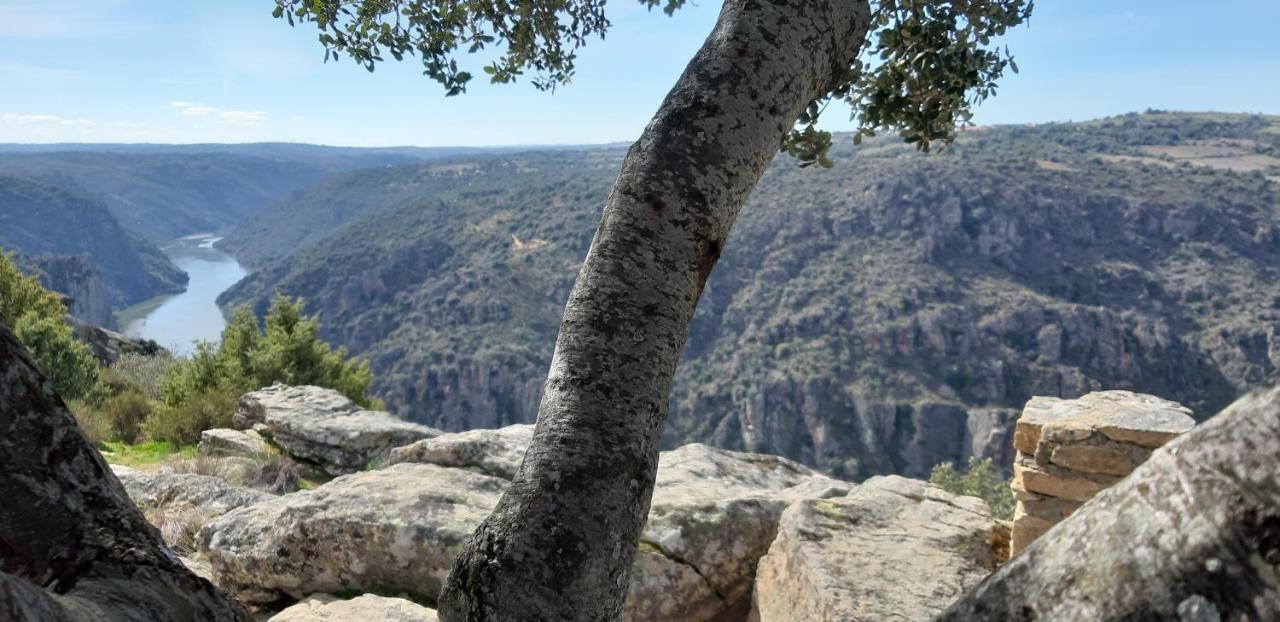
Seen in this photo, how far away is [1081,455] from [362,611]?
164 inches

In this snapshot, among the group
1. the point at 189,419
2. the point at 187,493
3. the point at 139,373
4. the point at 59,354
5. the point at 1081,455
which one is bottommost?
the point at 139,373

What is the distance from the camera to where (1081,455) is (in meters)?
4.87

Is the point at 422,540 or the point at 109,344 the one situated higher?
the point at 422,540

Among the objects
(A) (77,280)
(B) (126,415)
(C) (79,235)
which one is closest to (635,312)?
(B) (126,415)

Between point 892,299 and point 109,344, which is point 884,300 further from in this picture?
point 109,344

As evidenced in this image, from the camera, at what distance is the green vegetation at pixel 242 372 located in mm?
11023

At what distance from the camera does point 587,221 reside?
106562 millimetres

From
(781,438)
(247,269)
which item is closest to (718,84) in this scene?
(781,438)

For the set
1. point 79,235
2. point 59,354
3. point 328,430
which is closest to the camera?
point 328,430

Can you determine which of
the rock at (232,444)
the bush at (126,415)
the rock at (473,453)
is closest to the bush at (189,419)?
the bush at (126,415)

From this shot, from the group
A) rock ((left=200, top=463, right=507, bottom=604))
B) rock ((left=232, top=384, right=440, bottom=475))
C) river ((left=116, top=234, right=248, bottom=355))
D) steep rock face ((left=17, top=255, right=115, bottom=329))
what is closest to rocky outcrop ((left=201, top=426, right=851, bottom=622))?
rock ((left=200, top=463, right=507, bottom=604))

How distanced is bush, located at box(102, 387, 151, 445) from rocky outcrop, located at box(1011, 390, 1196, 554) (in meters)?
11.3

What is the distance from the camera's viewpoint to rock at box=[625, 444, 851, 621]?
4441 mm

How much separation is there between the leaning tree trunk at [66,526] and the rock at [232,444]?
7.63 meters
